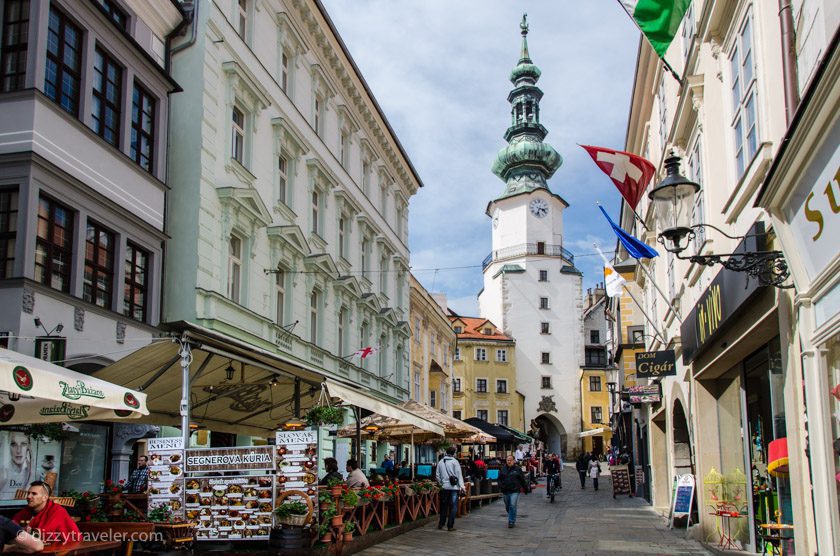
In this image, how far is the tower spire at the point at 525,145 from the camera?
8712 centimetres

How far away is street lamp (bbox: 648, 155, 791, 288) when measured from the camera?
8820mm

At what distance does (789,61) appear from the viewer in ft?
28.9

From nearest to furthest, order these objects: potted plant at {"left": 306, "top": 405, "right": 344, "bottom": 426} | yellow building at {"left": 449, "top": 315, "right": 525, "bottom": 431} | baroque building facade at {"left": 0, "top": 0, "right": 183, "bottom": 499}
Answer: baroque building facade at {"left": 0, "top": 0, "right": 183, "bottom": 499} < potted plant at {"left": 306, "top": 405, "right": 344, "bottom": 426} < yellow building at {"left": 449, "top": 315, "right": 525, "bottom": 431}

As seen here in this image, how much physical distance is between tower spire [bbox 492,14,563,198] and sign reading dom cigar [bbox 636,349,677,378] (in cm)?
6730

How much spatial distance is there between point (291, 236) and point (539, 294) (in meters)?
61.1

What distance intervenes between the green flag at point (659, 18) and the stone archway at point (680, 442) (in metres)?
10.8

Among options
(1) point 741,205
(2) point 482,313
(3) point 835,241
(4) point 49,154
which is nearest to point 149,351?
(4) point 49,154

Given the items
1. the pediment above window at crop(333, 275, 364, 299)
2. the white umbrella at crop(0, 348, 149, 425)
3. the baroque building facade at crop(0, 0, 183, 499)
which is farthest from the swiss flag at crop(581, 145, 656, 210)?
the pediment above window at crop(333, 275, 364, 299)

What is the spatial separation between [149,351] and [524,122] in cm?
7994

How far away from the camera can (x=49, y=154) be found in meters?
14.8

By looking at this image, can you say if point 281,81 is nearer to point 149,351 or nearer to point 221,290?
point 221,290

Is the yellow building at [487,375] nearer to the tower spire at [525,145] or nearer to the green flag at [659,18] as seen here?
the tower spire at [525,145]

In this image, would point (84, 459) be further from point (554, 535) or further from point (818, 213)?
point (818, 213)

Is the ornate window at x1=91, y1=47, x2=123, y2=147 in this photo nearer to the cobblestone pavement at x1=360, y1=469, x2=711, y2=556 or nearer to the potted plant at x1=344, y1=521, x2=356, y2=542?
the potted plant at x1=344, y1=521, x2=356, y2=542
